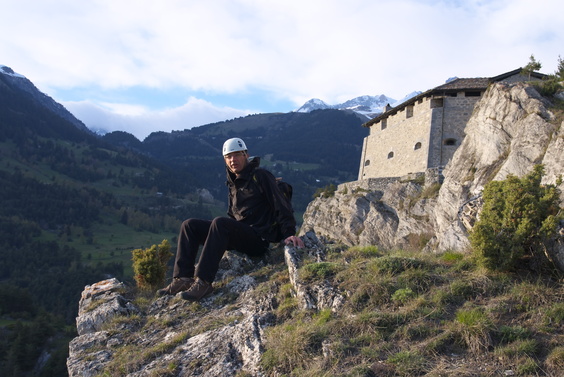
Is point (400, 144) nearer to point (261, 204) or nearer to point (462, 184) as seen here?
point (462, 184)

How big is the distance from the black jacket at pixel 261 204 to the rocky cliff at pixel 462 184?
10.6ft

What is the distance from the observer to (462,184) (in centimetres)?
1898

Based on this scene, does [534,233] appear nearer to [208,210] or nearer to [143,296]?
[143,296]

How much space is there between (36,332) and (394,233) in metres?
53.3

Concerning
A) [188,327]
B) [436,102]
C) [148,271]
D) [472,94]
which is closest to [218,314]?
[188,327]

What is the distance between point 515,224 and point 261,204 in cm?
415

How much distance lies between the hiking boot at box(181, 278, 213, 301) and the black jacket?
1351 mm

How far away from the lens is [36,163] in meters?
169

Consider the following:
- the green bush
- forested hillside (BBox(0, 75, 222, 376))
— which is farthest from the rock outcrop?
forested hillside (BBox(0, 75, 222, 376))

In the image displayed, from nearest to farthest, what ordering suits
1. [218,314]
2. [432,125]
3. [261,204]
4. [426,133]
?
[218,314] → [261,204] → [432,125] → [426,133]

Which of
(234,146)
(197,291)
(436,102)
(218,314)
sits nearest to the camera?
(218,314)

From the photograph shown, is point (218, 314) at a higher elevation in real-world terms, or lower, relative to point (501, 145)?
lower

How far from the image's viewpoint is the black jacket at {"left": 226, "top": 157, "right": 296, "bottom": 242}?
23.9ft

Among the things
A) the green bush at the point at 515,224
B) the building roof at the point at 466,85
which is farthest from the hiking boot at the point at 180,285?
Answer: the building roof at the point at 466,85
